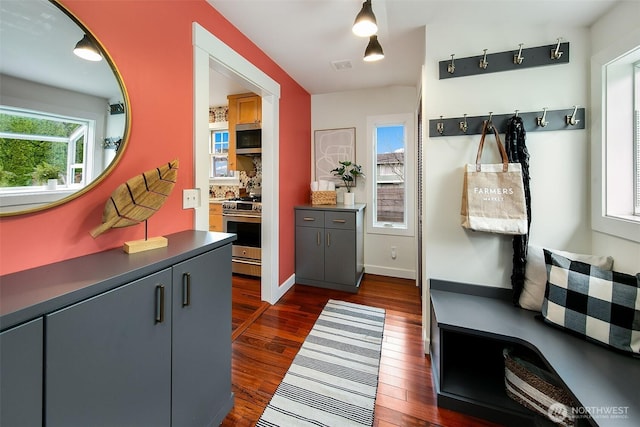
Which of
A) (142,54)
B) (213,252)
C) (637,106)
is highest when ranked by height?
(142,54)

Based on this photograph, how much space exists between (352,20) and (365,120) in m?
1.63

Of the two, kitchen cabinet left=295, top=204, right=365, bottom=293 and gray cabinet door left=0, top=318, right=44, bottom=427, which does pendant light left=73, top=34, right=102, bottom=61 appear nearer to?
gray cabinet door left=0, top=318, right=44, bottom=427

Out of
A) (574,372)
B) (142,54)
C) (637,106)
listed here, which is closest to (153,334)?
(142,54)

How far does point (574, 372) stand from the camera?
109 cm

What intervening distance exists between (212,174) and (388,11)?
11.7 feet

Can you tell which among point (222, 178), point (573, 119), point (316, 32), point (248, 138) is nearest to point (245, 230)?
point (248, 138)

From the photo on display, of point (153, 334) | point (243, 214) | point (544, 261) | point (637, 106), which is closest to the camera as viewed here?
point (153, 334)

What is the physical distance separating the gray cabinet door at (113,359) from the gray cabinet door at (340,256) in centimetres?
215

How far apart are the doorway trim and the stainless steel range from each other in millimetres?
497

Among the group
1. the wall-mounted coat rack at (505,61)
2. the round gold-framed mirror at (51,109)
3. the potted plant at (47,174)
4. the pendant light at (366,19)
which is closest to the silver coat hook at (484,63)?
the wall-mounted coat rack at (505,61)

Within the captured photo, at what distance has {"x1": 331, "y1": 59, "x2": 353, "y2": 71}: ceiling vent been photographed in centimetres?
262

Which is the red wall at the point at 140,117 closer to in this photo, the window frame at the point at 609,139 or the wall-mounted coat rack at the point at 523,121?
the wall-mounted coat rack at the point at 523,121

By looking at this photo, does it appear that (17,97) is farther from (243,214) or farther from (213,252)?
(243,214)

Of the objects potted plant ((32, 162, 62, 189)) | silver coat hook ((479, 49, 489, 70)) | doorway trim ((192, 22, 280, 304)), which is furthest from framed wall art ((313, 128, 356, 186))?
potted plant ((32, 162, 62, 189))
